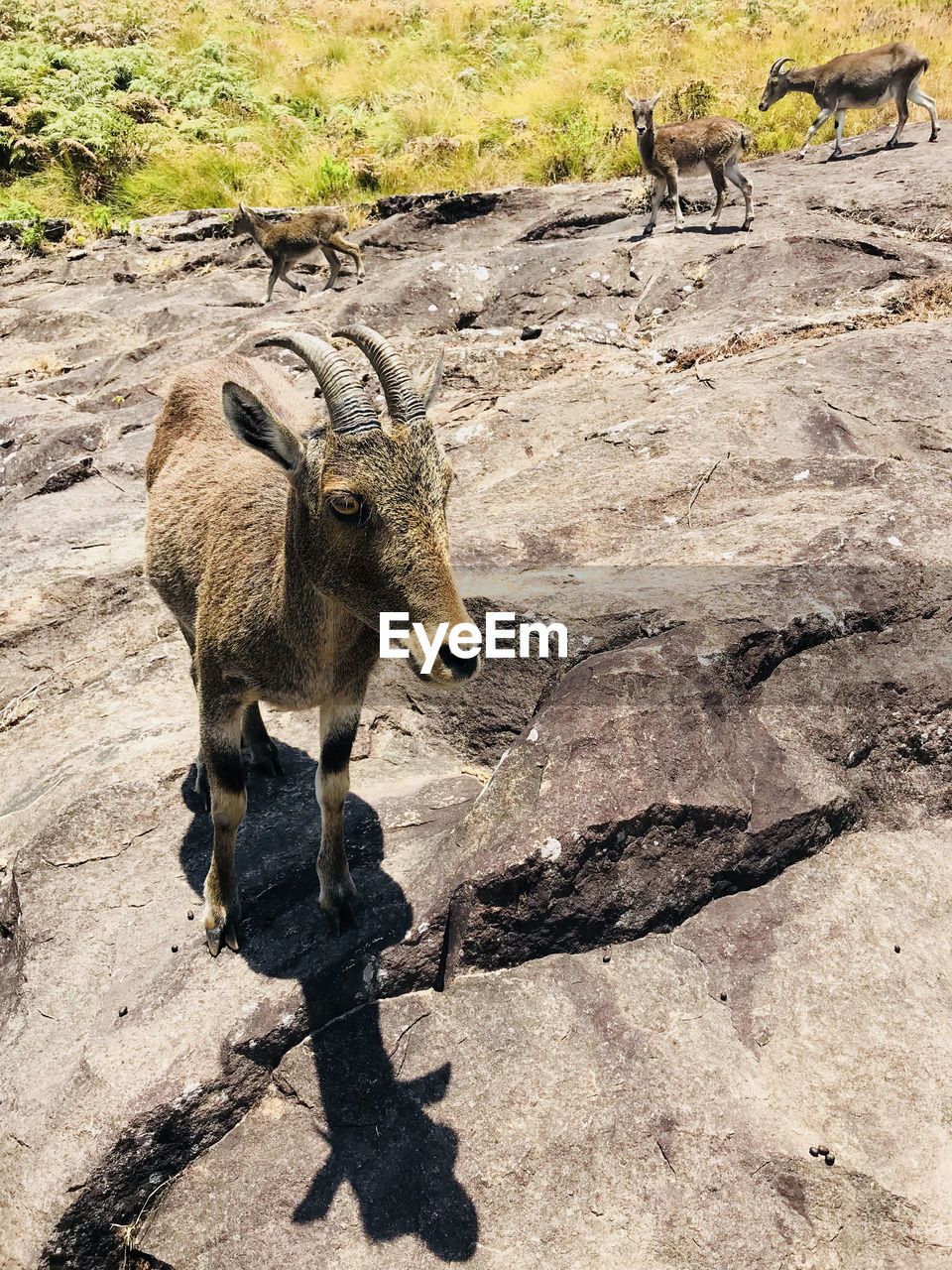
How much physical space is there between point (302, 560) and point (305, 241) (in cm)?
1402

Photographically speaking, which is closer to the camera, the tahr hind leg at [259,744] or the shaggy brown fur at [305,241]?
the tahr hind leg at [259,744]

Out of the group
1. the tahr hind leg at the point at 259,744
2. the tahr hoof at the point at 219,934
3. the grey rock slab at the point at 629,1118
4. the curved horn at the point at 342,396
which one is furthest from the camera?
the tahr hind leg at the point at 259,744

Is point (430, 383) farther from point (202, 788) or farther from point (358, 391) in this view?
point (202, 788)

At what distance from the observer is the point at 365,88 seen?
27.6m

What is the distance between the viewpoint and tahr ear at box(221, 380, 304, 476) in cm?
354

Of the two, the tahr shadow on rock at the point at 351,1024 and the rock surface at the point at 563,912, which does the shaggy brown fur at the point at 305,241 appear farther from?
the tahr shadow on rock at the point at 351,1024

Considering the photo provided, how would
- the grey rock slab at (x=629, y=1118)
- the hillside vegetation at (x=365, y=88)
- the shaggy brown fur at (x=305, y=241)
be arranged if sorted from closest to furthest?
the grey rock slab at (x=629, y=1118) < the shaggy brown fur at (x=305, y=241) < the hillside vegetation at (x=365, y=88)

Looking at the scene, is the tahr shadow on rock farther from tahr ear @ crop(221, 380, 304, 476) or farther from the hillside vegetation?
the hillside vegetation

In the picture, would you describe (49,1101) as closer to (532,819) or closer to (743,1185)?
(532,819)

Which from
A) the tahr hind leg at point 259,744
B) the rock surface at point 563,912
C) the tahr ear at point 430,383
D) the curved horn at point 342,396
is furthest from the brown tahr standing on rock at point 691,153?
the curved horn at point 342,396

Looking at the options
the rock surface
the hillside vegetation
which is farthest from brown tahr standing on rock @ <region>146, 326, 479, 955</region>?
the hillside vegetation

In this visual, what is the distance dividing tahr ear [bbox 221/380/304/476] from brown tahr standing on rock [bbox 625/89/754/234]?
13519mm

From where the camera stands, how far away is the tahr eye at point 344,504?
338 centimetres

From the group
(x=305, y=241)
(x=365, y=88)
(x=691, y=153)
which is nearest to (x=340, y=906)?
(x=305, y=241)
